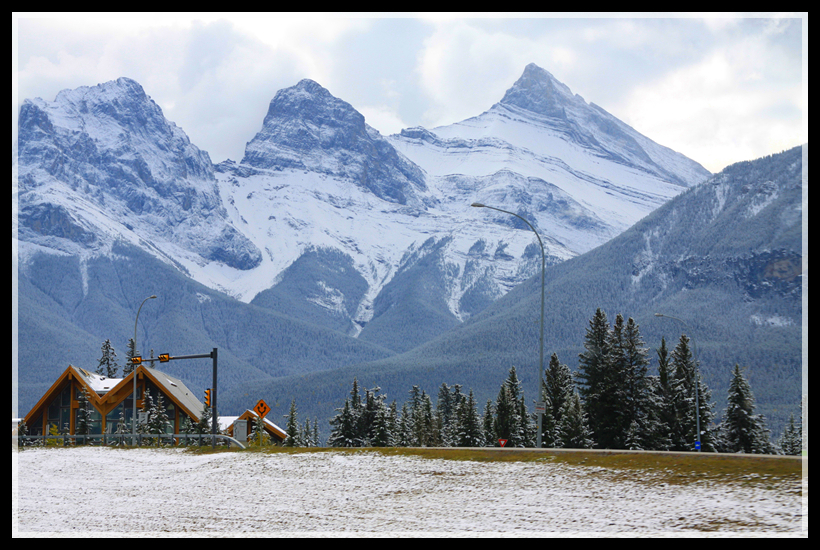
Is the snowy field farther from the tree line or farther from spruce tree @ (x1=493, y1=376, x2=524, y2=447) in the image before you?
spruce tree @ (x1=493, y1=376, x2=524, y2=447)

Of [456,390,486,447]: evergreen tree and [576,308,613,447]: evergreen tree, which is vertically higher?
[576,308,613,447]: evergreen tree

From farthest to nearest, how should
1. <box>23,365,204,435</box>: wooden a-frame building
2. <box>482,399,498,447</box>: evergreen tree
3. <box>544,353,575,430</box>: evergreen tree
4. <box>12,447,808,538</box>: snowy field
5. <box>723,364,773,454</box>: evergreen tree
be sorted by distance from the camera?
<box>482,399,498,447</box>: evergreen tree → <box>23,365,204,435</box>: wooden a-frame building → <box>544,353,575,430</box>: evergreen tree → <box>723,364,773,454</box>: evergreen tree → <box>12,447,808,538</box>: snowy field

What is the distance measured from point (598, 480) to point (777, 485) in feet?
14.9

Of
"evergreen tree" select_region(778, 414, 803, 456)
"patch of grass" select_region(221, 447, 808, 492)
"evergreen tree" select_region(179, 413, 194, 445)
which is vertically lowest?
"evergreen tree" select_region(778, 414, 803, 456)

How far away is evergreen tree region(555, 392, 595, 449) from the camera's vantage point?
5922cm

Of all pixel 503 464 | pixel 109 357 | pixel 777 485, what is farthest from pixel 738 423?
pixel 109 357

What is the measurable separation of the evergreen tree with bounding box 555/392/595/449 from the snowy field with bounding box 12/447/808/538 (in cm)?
3141

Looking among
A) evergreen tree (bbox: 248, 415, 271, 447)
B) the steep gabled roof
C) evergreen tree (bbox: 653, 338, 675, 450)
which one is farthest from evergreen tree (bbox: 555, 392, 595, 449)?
the steep gabled roof

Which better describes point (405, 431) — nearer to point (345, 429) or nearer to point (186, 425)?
point (345, 429)

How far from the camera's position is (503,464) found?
27.0 meters

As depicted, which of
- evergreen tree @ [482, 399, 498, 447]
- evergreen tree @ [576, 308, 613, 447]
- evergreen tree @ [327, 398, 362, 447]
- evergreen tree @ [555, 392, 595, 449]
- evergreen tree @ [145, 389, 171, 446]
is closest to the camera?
evergreen tree @ [576, 308, 613, 447]
